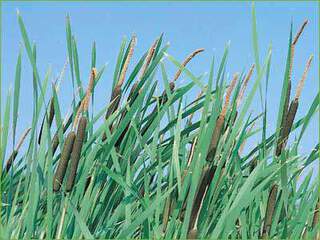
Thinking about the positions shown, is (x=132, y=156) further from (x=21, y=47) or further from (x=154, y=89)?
(x=21, y=47)

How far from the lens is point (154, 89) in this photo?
1.05m

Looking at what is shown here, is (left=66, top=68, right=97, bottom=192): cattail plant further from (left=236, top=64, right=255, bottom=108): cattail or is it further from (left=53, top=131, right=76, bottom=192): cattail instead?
(left=236, top=64, right=255, bottom=108): cattail

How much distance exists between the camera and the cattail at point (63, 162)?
2.64 ft

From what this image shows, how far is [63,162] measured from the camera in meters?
0.81

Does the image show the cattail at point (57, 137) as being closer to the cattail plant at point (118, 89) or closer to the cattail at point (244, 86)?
the cattail plant at point (118, 89)

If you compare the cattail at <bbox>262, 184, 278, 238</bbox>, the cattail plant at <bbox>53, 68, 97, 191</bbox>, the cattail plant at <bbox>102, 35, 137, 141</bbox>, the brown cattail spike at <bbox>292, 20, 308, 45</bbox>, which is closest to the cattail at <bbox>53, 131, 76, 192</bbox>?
the cattail plant at <bbox>53, 68, 97, 191</bbox>

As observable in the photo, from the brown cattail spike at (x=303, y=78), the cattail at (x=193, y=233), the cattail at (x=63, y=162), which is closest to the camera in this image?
the cattail at (x=193, y=233)

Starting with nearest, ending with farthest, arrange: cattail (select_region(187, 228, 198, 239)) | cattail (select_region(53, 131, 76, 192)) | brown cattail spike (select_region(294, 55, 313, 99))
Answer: cattail (select_region(187, 228, 198, 239)) < cattail (select_region(53, 131, 76, 192)) < brown cattail spike (select_region(294, 55, 313, 99))

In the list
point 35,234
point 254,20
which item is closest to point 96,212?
point 35,234

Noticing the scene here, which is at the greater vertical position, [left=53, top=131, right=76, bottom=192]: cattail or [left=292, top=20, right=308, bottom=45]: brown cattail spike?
[left=292, top=20, right=308, bottom=45]: brown cattail spike

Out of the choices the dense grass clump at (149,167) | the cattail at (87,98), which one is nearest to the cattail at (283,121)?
the dense grass clump at (149,167)

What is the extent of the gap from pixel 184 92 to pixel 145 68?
0.30ft

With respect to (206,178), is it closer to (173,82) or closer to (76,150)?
(76,150)

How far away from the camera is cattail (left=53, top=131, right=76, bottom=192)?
804mm
